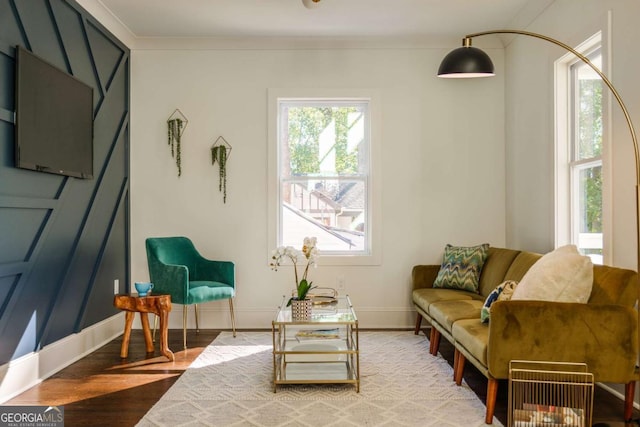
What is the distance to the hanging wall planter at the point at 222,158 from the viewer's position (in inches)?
199

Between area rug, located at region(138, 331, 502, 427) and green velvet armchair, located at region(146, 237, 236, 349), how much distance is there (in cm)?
52

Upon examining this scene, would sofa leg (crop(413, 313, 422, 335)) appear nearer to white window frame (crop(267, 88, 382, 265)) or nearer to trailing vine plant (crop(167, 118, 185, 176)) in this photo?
white window frame (crop(267, 88, 382, 265))

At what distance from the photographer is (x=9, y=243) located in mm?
3115

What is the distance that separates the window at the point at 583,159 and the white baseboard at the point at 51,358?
138 inches

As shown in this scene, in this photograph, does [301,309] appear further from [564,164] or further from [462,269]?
[564,164]

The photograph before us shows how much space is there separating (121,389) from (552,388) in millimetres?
2405

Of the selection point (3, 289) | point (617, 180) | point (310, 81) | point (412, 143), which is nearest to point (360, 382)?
point (617, 180)

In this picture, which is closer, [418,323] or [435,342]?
[435,342]

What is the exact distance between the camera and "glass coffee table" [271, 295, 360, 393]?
321cm

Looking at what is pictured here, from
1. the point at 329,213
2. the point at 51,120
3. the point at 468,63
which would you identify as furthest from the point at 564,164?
the point at 51,120

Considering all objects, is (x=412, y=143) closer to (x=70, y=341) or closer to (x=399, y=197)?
(x=399, y=197)

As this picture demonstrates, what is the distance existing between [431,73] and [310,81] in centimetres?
114

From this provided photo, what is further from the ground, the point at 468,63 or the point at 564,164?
the point at 468,63

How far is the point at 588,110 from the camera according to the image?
3.63 metres
